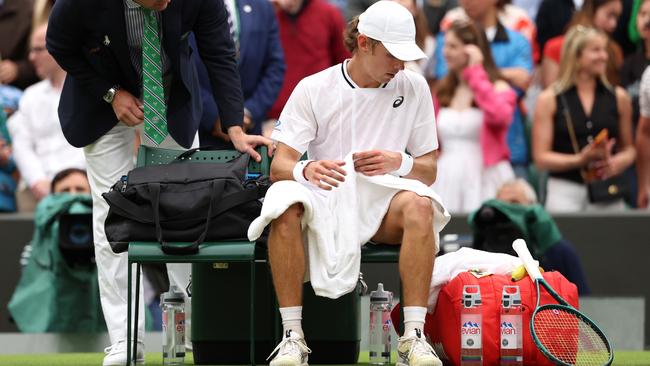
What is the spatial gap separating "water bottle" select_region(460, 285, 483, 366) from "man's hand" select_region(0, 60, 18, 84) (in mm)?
6189

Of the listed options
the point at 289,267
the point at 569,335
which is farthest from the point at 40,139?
the point at 569,335

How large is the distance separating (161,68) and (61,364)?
158 cm

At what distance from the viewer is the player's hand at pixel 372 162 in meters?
6.73

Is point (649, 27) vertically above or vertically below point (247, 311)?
above

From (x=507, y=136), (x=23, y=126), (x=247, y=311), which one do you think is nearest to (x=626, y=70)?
(x=507, y=136)

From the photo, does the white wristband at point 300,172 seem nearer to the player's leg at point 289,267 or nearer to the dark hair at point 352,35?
the player's leg at point 289,267

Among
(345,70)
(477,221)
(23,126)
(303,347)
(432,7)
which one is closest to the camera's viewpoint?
(303,347)

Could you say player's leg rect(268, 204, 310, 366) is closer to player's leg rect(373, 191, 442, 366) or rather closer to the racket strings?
player's leg rect(373, 191, 442, 366)

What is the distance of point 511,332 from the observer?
263 inches

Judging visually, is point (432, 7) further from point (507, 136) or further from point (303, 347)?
point (303, 347)

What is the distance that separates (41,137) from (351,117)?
15.4ft

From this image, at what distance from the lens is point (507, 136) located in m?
11.1

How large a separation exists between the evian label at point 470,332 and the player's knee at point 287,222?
885 millimetres

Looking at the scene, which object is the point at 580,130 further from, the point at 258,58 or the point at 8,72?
the point at 8,72
